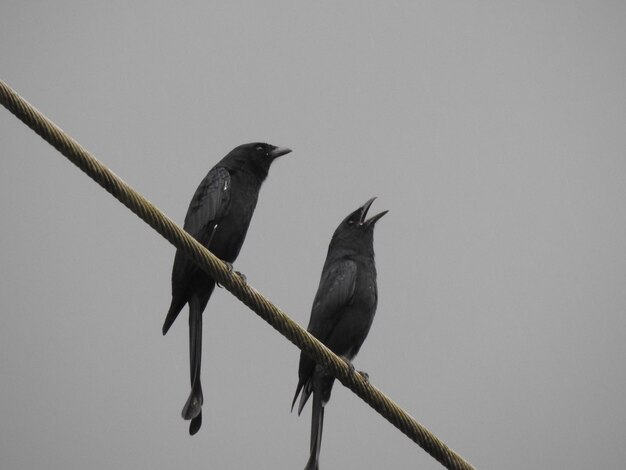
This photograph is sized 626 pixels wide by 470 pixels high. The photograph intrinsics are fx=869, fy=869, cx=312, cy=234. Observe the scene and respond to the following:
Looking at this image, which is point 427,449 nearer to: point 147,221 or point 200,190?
point 147,221

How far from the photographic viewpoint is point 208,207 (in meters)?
6.66

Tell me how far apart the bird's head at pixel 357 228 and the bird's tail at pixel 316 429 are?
1.71 m

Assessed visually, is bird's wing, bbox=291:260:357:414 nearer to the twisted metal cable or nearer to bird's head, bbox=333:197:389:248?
bird's head, bbox=333:197:389:248

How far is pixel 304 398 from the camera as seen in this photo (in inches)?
265

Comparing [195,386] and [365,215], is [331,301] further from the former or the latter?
[195,386]

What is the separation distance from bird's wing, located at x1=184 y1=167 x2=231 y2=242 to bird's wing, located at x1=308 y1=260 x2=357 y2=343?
1190 millimetres

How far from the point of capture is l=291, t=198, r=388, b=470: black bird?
22.3 feet

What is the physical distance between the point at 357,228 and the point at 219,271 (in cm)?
364

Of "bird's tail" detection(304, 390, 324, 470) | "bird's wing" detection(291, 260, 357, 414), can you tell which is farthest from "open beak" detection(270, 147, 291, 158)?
"bird's tail" detection(304, 390, 324, 470)

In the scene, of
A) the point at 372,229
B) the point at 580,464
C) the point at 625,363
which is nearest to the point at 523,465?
the point at 580,464

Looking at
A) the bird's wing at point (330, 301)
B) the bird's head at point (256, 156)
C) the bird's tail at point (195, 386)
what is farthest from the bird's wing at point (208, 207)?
the bird's wing at point (330, 301)

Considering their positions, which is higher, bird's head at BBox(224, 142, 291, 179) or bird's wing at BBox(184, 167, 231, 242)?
bird's head at BBox(224, 142, 291, 179)

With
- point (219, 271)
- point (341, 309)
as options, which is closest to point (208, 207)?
point (341, 309)

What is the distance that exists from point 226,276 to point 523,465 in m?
70.3
